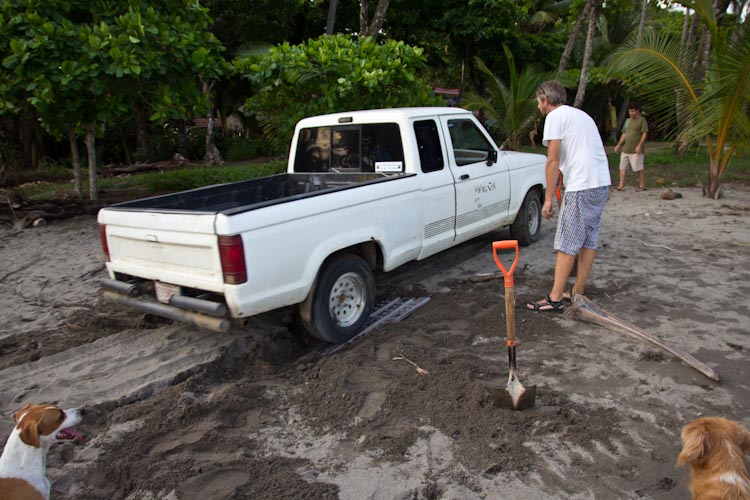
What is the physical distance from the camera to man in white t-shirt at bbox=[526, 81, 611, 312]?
4715 millimetres

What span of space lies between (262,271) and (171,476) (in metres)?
1.43

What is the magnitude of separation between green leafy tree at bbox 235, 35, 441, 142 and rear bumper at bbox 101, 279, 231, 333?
4.49 meters

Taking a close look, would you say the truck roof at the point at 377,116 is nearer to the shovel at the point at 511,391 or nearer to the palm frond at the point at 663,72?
the shovel at the point at 511,391

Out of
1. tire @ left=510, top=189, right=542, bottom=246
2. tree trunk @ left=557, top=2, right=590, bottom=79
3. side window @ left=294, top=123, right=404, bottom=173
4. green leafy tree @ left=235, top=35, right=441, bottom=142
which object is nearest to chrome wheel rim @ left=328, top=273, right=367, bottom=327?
side window @ left=294, top=123, right=404, bottom=173

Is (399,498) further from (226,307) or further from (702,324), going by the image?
(702,324)

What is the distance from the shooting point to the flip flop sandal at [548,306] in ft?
16.3

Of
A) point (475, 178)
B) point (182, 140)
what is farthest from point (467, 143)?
point (182, 140)

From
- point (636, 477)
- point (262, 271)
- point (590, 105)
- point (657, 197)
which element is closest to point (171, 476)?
point (262, 271)

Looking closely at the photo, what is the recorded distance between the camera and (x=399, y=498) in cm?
267

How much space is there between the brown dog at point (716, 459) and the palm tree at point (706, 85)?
27.1 ft

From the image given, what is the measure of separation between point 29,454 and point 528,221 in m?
6.08

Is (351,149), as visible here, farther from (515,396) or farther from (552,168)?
(515,396)

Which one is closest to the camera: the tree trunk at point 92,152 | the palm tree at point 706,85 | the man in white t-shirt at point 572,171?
the man in white t-shirt at point 572,171

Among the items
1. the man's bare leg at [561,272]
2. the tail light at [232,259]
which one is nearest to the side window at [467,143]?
the man's bare leg at [561,272]
